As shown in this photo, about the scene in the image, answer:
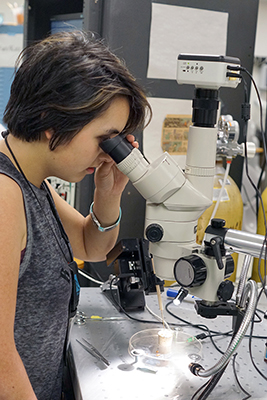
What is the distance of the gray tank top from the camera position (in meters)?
0.90

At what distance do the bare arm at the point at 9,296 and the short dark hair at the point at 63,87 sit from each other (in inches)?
5.9

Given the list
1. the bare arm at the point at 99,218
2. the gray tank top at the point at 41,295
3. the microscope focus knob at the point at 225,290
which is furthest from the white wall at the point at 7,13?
the microscope focus knob at the point at 225,290

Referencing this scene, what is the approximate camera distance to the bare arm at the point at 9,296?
0.76 metres

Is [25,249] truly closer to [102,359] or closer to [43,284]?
[43,284]

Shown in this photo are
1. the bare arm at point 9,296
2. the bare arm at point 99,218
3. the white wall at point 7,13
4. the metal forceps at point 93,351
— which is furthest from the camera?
the white wall at point 7,13

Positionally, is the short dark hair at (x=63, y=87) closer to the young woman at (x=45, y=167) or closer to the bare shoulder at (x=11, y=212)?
the young woman at (x=45, y=167)

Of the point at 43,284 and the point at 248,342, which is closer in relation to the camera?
the point at 43,284

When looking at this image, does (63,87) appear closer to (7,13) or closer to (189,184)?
(189,184)

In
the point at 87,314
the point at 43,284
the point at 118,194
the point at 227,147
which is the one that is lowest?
the point at 87,314

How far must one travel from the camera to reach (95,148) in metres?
0.90

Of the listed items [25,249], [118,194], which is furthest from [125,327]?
[25,249]

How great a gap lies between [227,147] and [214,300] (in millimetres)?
696

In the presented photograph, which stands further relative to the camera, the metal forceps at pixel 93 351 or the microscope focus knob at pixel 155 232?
the metal forceps at pixel 93 351

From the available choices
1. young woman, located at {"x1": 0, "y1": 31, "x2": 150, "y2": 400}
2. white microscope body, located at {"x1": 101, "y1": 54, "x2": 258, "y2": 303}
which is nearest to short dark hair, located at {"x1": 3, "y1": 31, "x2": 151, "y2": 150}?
young woman, located at {"x1": 0, "y1": 31, "x2": 150, "y2": 400}
